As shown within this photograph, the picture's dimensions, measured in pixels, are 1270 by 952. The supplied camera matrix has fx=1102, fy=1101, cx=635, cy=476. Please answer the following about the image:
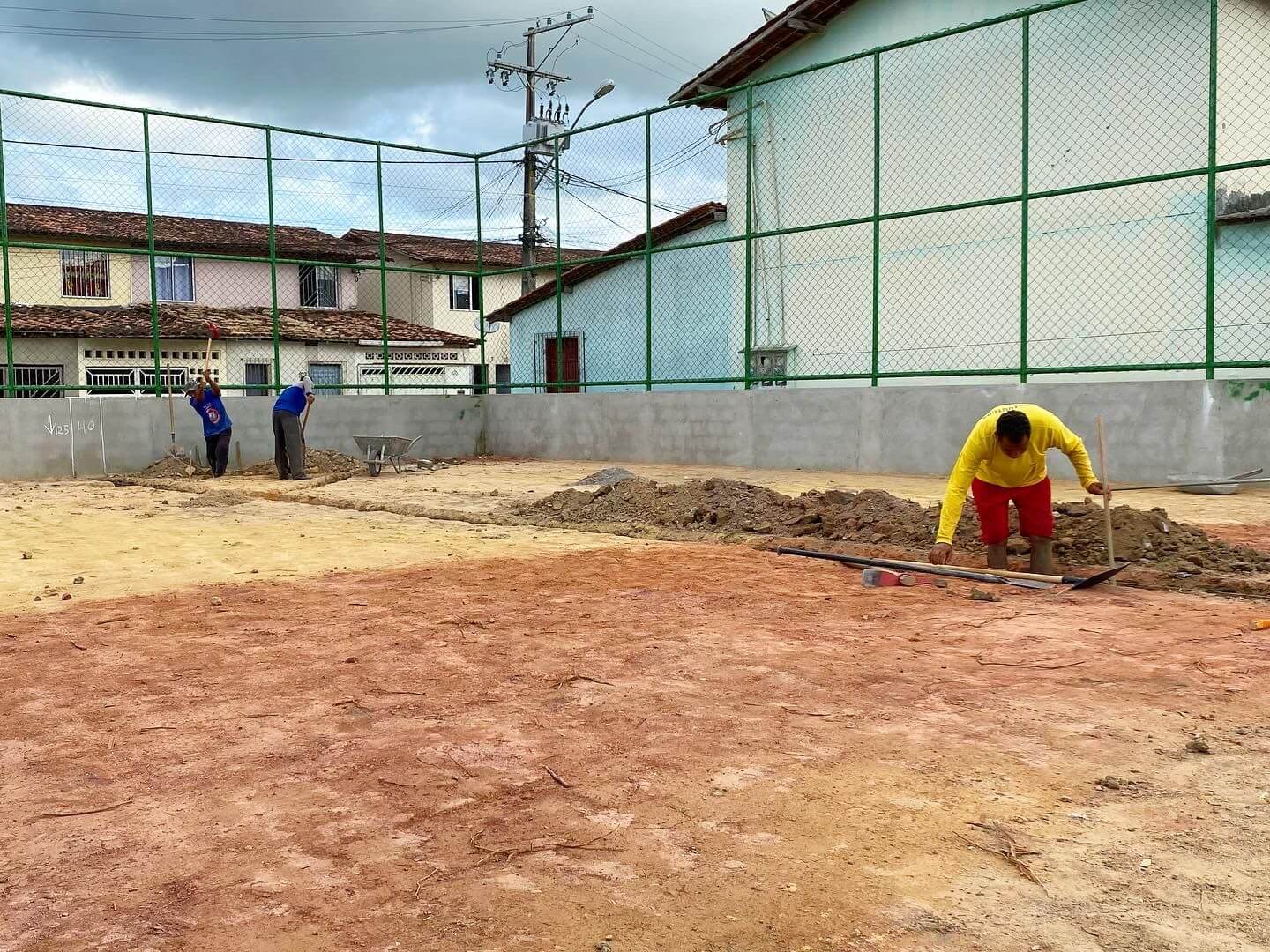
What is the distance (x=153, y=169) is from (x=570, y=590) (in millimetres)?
13670

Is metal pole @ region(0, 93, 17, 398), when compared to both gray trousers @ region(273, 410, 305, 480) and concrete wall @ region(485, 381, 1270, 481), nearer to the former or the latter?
gray trousers @ region(273, 410, 305, 480)

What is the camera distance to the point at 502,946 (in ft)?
8.18

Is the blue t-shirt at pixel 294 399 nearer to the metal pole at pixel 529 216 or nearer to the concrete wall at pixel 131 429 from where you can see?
the concrete wall at pixel 131 429

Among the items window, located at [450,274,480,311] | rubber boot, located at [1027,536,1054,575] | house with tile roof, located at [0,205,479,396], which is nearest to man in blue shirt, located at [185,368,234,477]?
house with tile roof, located at [0,205,479,396]

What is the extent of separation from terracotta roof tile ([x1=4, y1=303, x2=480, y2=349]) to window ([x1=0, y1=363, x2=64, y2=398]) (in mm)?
955

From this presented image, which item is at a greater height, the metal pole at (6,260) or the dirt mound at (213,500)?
the metal pole at (6,260)

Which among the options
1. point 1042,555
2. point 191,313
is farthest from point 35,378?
point 1042,555

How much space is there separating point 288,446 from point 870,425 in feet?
27.4

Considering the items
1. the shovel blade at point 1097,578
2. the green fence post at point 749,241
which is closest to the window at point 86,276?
the green fence post at point 749,241

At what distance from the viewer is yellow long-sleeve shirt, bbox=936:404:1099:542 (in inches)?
272

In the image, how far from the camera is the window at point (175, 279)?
29.8 m

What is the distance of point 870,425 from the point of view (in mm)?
14938

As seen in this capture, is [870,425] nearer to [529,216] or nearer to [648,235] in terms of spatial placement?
[648,235]

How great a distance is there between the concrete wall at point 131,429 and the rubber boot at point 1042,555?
1392 centimetres
